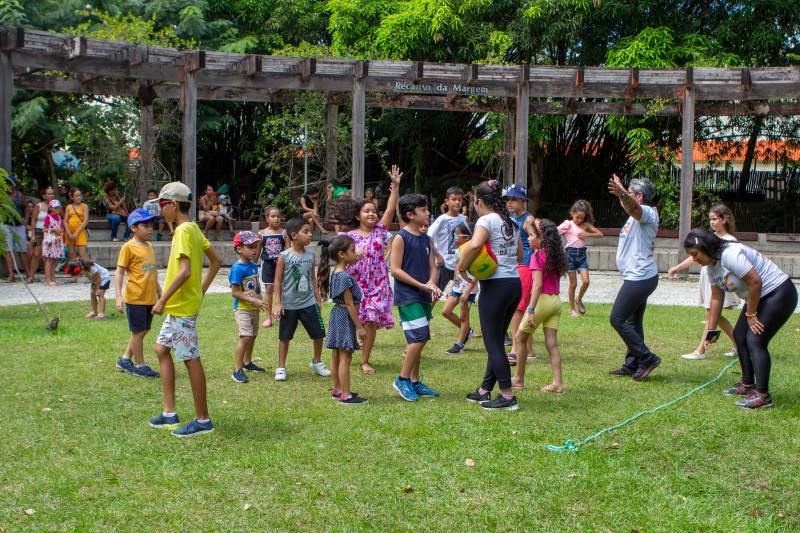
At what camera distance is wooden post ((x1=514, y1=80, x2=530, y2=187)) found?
58.6ft

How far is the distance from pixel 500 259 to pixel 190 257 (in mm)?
2238

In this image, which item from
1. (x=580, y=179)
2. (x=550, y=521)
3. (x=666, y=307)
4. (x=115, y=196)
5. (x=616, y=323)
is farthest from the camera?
(x=580, y=179)

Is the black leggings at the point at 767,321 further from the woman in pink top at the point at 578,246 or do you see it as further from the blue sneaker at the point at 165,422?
the woman in pink top at the point at 578,246

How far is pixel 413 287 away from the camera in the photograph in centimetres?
725

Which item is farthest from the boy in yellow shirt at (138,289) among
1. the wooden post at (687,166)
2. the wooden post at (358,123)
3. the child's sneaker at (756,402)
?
the wooden post at (687,166)

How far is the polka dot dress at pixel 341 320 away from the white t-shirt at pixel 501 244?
1.09 meters

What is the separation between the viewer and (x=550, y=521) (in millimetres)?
4562

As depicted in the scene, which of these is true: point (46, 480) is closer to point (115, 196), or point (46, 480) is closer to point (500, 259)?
point (500, 259)

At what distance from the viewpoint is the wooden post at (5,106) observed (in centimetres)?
1527

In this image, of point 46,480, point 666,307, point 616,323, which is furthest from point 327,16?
point 46,480

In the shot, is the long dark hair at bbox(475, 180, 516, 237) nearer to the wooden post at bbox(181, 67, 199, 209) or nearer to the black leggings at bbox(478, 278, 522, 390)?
the black leggings at bbox(478, 278, 522, 390)

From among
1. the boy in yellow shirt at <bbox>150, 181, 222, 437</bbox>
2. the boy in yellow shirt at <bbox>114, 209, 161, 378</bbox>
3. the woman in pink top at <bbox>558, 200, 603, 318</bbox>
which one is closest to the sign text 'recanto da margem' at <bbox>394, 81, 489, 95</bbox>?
the woman in pink top at <bbox>558, 200, 603, 318</bbox>

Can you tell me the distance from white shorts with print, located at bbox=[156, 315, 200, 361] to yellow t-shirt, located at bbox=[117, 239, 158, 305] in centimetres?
200

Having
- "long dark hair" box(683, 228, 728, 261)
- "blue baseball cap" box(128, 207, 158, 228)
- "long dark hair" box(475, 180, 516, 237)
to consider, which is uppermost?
"long dark hair" box(475, 180, 516, 237)
